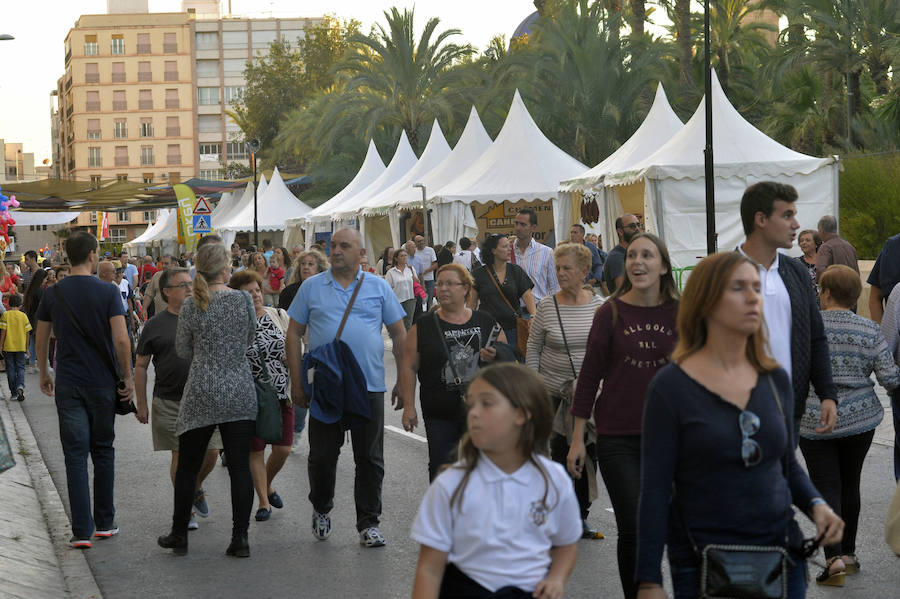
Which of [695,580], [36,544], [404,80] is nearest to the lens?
[695,580]

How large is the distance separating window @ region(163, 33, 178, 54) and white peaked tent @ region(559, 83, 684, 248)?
105352 millimetres

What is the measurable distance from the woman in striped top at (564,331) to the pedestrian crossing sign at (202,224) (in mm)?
25452

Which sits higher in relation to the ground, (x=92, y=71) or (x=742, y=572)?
(x=92, y=71)

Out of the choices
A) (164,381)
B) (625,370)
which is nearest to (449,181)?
(164,381)

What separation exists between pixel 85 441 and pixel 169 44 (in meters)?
124

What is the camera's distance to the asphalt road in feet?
20.9

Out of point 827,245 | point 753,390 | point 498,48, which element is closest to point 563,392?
point 753,390

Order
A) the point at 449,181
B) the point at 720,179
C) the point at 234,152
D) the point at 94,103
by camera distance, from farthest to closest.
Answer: the point at 234,152 → the point at 94,103 → the point at 449,181 → the point at 720,179

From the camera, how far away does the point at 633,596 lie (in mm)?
4707

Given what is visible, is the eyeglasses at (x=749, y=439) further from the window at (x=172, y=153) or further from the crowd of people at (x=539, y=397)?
the window at (x=172, y=153)

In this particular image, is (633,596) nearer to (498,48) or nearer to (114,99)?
A: (498,48)

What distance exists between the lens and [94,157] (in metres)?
127

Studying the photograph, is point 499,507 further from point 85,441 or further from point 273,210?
point 273,210

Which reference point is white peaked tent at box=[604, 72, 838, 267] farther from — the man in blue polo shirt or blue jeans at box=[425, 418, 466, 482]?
blue jeans at box=[425, 418, 466, 482]
